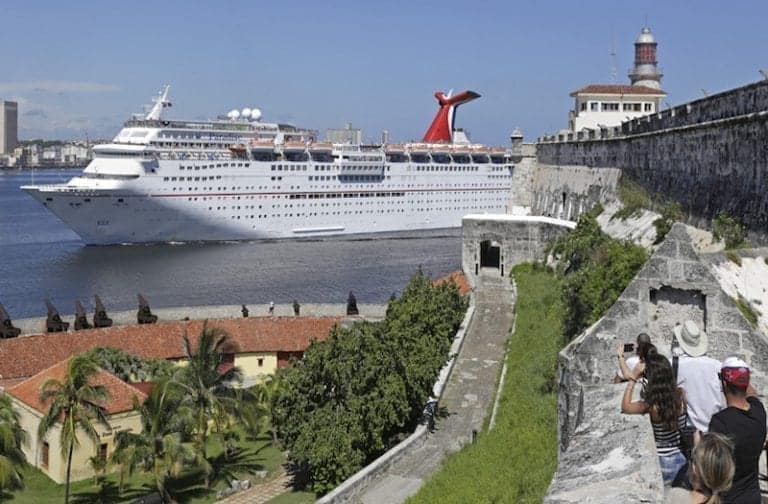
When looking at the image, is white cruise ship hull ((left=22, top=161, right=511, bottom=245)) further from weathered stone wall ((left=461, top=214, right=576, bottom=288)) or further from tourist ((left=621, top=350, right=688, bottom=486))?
tourist ((left=621, top=350, right=688, bottom=486))

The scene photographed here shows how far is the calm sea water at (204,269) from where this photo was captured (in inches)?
1367

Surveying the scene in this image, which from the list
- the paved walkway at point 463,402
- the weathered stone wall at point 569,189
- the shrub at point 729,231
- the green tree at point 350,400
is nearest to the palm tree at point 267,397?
the green tree at point 350,400

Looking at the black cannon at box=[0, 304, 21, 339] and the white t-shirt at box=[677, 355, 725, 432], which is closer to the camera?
the white t-shirt at box=[677, 355, 725, 432]

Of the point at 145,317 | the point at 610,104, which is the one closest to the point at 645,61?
the point at 610,104

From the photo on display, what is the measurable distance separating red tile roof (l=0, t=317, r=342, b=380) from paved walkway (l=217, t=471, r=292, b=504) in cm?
544

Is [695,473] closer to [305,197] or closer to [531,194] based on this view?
[531,194]

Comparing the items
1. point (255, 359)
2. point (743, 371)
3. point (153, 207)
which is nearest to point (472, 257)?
point (255, 359)

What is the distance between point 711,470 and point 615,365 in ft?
9.62

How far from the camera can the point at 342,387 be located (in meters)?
13.3

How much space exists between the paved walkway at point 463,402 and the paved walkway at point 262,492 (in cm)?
329

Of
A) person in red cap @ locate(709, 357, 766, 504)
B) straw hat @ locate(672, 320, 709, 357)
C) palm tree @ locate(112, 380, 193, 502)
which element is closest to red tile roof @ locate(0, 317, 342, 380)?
palm tree @ locate(112, 380, 193, 502)

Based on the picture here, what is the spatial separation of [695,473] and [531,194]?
32007 millimetres

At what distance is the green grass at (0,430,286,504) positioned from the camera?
1517 centimetres

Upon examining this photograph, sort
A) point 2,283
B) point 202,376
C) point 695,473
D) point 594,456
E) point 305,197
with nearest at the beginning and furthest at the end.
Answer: point 695,473 < point 594,456 < point 202,376 < point 2,283 < point 305,197
